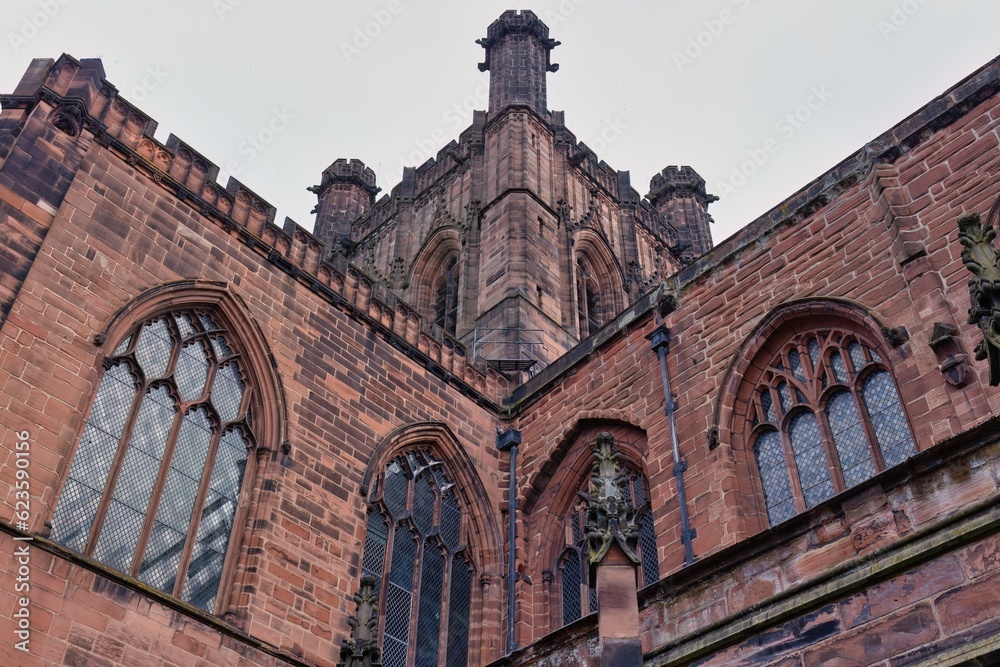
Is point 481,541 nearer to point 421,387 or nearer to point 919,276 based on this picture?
point 421,387

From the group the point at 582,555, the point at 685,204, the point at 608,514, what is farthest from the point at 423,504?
the point at 685,204

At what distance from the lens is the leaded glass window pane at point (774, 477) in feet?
36.9

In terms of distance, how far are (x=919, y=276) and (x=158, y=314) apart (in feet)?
26.5

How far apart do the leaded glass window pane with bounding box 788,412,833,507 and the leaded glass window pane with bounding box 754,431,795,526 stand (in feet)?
0.53

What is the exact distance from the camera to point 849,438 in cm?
1107

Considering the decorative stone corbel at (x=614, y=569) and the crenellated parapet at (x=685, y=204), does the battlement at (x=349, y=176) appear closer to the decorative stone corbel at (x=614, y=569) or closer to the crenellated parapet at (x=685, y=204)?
the crenellated parapet at (x=685, y=204)

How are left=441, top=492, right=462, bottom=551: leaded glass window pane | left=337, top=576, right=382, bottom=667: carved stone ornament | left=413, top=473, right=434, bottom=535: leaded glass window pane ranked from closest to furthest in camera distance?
left=337, top=576, right=382, bottom=667: carved stone ornament
left=413, top=473, right=434, bottom=535: leaded glass window pane
left=441, top=492, right=462, bottom=551: leaded glass window pane

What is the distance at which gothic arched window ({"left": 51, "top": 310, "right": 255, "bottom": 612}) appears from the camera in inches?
393

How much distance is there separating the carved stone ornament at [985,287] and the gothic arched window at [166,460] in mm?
7519

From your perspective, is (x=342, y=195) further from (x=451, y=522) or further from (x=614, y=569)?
(x=614, y=569)

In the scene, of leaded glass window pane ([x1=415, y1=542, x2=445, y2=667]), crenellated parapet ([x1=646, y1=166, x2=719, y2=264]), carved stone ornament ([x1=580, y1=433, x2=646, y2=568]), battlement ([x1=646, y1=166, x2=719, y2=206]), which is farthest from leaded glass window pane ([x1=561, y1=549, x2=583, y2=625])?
battlement ([x1=646, y1=166, x2=719, y2=206])

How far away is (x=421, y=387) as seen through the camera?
1422cm

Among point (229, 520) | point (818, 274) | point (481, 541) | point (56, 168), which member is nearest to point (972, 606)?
point (818, 274)

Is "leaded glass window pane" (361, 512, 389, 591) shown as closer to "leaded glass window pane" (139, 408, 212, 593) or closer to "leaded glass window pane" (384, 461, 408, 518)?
"leaded glass window pane" (384, 461, 408, 518)
